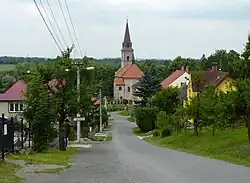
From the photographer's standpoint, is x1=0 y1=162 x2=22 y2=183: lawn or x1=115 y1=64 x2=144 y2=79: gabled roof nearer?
x1=0 y1=162 x2=22 y2=183: lawn

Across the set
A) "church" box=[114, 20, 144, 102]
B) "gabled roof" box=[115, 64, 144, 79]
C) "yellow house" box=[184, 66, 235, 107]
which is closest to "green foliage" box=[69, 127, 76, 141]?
"yellow house" box=[184, 66, 235, 107]

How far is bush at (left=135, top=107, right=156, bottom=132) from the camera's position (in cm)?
8775

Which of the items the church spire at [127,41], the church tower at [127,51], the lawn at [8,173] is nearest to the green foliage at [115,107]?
the church tower at [127,51]

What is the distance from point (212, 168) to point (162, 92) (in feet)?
213

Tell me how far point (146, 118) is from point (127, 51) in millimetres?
94820

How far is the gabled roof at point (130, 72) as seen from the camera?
557ft

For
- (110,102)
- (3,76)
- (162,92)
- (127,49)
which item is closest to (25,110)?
(162,92)

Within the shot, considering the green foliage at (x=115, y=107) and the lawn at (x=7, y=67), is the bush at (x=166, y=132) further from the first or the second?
the green foliage at (x=115, y=107)

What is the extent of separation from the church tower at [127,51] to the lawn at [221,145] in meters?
126

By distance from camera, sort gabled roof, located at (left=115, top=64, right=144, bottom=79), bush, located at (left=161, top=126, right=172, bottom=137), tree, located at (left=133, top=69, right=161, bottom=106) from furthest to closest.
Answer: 1. gabled roof, located at (left=115, top=64, right=144, bottom=79)
2. tree, located at (left=133, top=69, right=161, bottom=106)
3. bush, located at (left=161, top=126, right=172, bottom=137)

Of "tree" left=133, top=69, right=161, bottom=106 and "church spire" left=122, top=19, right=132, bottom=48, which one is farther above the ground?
"church spire" left=122, top=19, right=132, bottom=48

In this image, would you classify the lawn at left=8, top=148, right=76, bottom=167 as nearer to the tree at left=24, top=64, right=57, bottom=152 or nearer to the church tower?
the tree at left=24, top=64, right=57, bottom=152

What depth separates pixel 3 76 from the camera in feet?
415

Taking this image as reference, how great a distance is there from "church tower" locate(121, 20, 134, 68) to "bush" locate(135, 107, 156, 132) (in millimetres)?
92590
